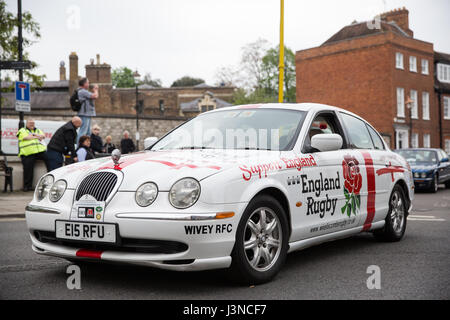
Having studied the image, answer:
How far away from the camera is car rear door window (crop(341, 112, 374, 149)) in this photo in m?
6.27

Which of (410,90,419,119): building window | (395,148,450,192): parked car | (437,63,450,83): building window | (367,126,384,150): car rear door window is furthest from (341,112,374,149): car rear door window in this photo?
(437,63,450,83): building window

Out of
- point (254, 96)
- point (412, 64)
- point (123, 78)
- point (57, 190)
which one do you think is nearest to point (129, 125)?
point (412, 64)

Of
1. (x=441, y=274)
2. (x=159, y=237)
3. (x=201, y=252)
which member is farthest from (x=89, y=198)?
(x=441, y=274)

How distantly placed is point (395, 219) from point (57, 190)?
175 inches

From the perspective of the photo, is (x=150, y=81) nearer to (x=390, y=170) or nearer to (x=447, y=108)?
(x=447, y=108)

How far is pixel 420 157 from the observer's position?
62.7 ft

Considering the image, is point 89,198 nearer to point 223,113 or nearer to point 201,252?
point 201,252

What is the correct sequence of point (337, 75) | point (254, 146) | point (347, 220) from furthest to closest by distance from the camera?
point (337, 75), point (347, 220), point (254, 146)

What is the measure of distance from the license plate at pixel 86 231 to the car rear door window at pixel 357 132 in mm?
3288

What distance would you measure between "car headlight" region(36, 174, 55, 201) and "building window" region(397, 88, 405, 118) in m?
41.4

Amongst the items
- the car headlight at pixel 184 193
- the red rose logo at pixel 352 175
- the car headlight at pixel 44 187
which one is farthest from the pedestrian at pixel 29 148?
the car headlight at pixel 184 193

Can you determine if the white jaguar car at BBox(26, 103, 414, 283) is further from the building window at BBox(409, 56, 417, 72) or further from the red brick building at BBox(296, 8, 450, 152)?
the building window at BBox(409, 56, 417, 72)

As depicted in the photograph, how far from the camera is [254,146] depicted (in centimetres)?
509
